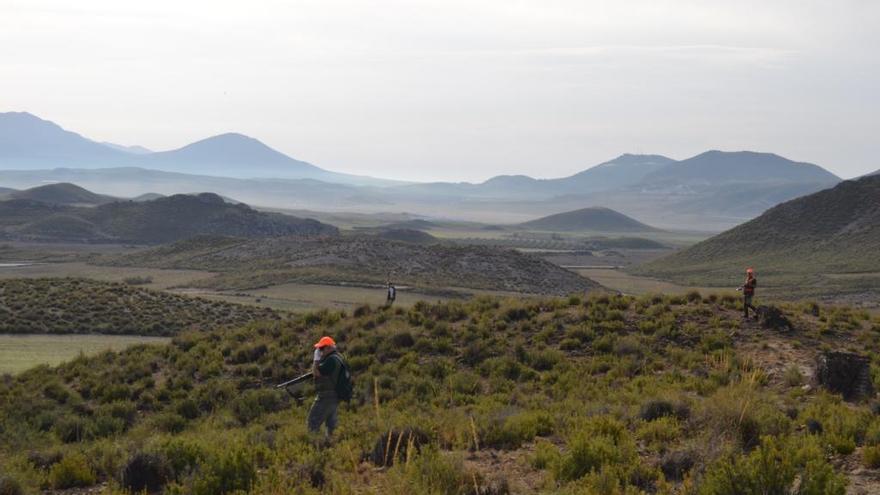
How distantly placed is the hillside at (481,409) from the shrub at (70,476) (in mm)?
21

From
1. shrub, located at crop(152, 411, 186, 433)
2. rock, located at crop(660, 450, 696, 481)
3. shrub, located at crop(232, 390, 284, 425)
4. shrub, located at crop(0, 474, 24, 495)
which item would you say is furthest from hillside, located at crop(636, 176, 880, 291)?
shrub, located at crop(0, 474, 24, 495)

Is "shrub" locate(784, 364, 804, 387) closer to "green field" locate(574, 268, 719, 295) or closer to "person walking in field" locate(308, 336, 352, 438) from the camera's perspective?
"person walking in field" locate(308, 336, 352, 438)

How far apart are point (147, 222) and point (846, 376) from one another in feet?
438

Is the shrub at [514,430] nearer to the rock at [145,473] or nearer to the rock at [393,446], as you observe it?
the rock at [393,446]

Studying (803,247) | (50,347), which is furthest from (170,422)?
(803,247)

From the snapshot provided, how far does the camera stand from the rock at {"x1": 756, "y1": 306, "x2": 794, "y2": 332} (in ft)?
64.2

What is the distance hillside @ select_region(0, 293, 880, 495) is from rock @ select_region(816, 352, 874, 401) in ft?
1.06

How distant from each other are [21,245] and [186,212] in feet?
113

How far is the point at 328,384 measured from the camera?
454 inches

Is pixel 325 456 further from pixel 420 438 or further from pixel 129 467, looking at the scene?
pixel 129 467

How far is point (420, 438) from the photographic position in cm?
1087

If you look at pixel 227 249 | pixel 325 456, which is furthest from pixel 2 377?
pixel 227 249

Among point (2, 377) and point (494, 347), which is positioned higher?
point (494, 347)

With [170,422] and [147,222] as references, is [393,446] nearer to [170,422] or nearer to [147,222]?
[170,422]
